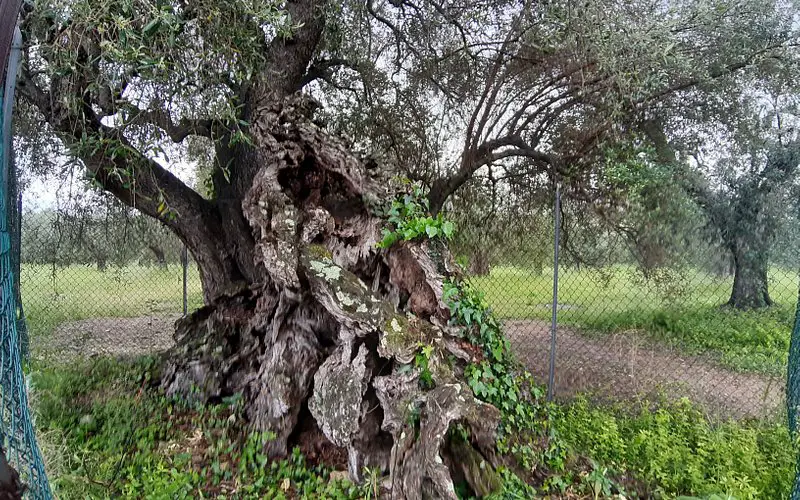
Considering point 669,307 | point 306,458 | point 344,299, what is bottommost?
point 306,458

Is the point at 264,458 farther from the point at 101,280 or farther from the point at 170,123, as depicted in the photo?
the point at 101,280

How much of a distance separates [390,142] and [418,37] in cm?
153

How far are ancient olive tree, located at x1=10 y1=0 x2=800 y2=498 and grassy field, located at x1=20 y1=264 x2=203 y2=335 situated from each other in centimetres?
241

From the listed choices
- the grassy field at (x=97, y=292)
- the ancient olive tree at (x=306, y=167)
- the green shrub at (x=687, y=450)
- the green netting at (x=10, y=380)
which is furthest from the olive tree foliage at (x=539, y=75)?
the green netting at (x=10, y=380)

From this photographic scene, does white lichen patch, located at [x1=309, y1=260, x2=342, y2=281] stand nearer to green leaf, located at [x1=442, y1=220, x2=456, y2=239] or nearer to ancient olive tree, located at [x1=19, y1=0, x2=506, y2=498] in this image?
ancient olive tree, located at [x1=19, y1=0, x2=506, y2=498]

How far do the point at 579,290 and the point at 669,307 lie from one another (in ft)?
4.78

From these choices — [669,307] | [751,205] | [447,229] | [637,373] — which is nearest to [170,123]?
[447,229]

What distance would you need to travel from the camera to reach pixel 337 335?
12.1ft

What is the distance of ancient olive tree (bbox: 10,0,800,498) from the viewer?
2.96 m

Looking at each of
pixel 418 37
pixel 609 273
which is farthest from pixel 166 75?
pixel 609 273

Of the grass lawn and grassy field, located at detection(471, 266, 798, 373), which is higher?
grassy field, located at detection(471, 266, 798, 373)

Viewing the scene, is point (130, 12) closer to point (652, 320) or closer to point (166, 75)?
point (166, 75)

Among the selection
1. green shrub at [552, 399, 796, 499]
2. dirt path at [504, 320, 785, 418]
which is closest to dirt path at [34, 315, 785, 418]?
dirt path at [504, 320, 785, 418]

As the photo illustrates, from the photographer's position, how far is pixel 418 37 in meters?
6.40
